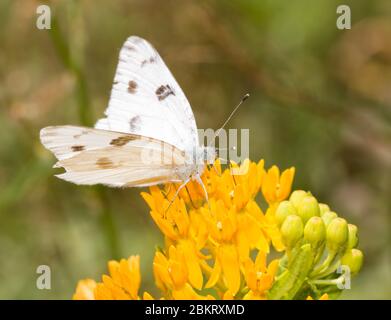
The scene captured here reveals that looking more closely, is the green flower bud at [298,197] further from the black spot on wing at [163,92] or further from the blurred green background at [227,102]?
the blurred green background at [227,102]

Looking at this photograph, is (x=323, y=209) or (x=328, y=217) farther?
(x=323, y=209)

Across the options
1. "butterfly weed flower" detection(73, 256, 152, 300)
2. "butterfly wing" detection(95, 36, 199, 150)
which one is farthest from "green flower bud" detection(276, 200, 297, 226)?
"butterfly weed flower" detection(73, 256, 152, 300)

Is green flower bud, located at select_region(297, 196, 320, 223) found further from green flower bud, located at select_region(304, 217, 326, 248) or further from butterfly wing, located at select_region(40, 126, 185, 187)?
butterfly wing, located at select_region(40, 126, 185, 187)

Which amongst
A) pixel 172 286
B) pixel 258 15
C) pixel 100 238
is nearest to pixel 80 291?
pixel 172 286

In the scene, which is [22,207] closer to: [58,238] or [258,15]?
[58,238]

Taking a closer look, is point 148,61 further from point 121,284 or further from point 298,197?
point 121,284

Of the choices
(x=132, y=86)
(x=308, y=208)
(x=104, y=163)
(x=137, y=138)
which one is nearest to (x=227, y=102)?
(x=132, y=86)
